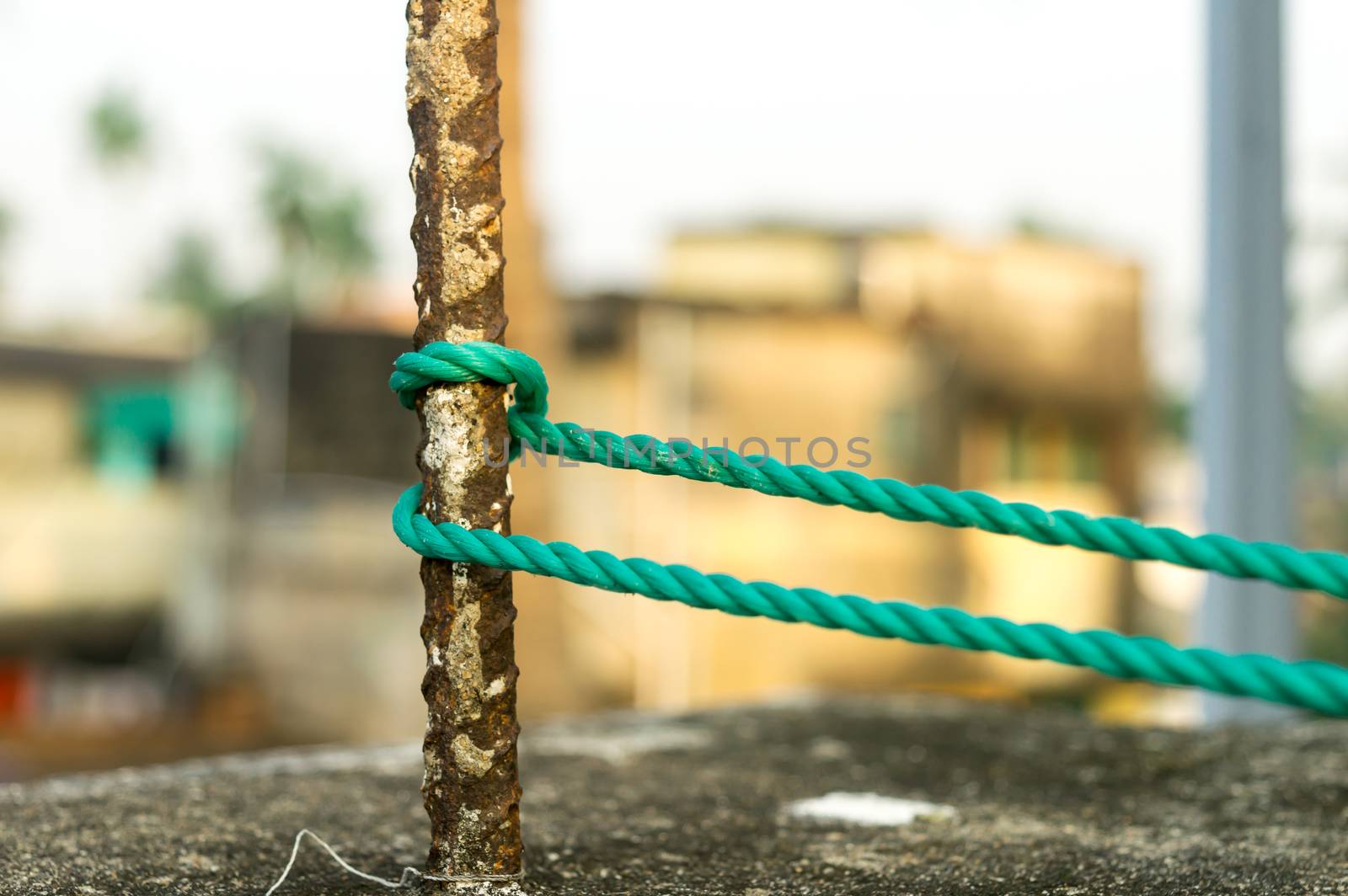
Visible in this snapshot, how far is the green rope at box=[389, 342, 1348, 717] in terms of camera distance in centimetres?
116

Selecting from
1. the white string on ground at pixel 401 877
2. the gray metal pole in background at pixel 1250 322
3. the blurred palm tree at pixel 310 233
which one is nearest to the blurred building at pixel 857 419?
the gray metal pole in background at pixel 1250 322

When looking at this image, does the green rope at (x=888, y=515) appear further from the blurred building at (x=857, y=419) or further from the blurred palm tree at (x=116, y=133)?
the blurred palm tree at (x=116, y=133)

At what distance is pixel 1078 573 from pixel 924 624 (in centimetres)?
1276

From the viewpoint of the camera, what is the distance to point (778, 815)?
190 centimetres

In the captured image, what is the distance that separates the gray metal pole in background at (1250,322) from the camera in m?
3.98

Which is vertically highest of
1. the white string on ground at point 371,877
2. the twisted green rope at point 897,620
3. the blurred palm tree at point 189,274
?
the blurred palm tree at point 189,274

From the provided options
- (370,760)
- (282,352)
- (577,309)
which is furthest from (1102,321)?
(370,760)

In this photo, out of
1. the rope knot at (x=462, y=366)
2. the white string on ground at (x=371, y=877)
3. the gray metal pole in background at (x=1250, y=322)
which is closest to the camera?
the rope knot at (x=462, y=366)

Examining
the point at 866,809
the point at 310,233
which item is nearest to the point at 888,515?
the point at 866,809

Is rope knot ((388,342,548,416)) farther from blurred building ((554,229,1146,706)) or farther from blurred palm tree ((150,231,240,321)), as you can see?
blurred palm tree ((150,231,240,321))

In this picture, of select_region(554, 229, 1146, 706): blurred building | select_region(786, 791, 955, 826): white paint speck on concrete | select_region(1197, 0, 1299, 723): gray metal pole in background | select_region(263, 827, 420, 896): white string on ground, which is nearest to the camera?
select_region(263, 827, 420, 896): white string on ground

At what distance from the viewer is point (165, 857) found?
62.7 inches

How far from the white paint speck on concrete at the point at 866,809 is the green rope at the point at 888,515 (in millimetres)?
673

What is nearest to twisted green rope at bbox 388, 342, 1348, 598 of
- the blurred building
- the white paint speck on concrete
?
the white paint speck on concrete
